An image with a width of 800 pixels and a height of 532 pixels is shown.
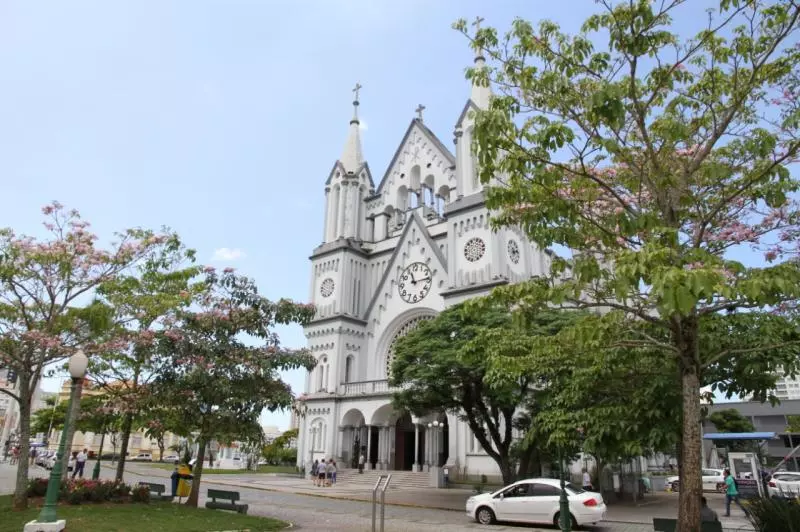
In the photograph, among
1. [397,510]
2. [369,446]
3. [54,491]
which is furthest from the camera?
[369,446]

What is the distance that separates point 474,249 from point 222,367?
792 inches

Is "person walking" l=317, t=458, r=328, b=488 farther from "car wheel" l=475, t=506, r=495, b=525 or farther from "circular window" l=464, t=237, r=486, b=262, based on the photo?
"car wheel" l=475, t=506, r=495, b=525

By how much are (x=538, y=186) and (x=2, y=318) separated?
13.3 metres

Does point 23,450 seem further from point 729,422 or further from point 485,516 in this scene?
point 729,422

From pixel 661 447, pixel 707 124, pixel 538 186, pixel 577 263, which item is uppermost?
pixel 707 124

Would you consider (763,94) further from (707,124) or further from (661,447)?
(661,447)

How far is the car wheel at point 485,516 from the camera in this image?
15.0 meters

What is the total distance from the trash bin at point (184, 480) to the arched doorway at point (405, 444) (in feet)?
61.6

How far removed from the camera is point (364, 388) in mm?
34406

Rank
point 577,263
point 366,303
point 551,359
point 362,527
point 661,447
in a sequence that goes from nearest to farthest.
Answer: point 577,263
point 661,447
point 551,359
point 362,527
point 366,303

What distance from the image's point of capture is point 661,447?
8281 millimetres

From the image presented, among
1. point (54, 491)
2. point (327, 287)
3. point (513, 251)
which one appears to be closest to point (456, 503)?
point (54, 491)

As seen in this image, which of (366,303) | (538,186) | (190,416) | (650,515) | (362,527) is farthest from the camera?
(366,303)

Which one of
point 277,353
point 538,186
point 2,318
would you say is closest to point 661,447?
point 538,186
